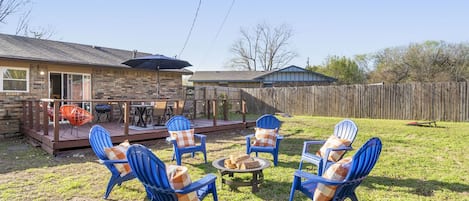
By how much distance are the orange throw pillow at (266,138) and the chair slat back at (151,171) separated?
3.09m

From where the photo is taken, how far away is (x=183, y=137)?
5.57 metres

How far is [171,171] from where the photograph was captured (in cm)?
291

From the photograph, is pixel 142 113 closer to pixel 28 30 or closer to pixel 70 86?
pixel 70 86

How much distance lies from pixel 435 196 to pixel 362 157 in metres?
1.73

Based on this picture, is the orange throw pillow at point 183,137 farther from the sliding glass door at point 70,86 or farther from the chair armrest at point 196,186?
the sliding glass door at point 70,86

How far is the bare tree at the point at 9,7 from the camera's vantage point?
56.5 ft

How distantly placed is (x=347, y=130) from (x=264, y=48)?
107ft

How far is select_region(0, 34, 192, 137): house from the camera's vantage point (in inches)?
333

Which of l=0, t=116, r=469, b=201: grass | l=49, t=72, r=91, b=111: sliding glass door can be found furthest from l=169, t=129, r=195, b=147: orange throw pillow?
l=49, t=72, r=91, b=111: sliding glass door

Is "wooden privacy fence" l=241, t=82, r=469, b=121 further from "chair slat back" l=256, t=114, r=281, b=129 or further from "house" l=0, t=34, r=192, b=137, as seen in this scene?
"chair slat back" l=256, t=114, r=281, b=129

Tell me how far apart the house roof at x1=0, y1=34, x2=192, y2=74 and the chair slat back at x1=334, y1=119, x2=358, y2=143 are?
7799 mm

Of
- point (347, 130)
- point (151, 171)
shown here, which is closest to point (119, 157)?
point (151, 171)

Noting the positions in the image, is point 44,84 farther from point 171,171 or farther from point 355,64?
point 355,64

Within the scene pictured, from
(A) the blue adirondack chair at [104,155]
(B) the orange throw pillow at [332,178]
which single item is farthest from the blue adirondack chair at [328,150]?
(A) the blue adirondack chair at [104,155]
